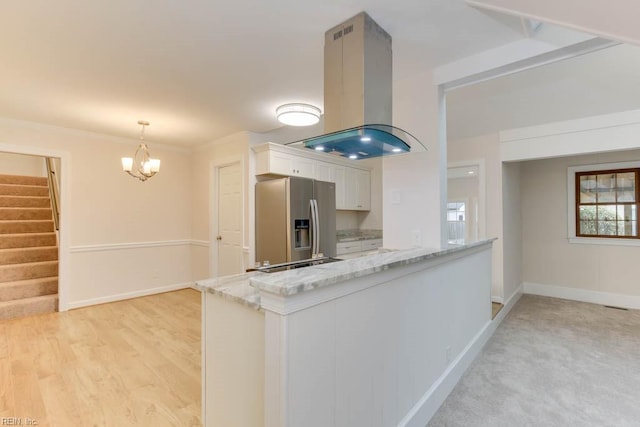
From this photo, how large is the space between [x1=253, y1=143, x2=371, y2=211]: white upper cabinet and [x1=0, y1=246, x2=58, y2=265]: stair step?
11.6 feet

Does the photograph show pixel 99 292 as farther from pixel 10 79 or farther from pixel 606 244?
pixel 606 244

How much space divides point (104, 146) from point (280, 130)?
259cm

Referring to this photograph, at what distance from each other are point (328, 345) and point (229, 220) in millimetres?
3774

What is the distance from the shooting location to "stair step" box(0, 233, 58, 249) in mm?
4559

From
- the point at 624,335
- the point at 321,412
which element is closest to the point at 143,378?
the point at 321,412

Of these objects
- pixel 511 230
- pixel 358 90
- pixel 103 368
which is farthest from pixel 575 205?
pixel 103 368

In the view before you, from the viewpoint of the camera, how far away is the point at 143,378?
240cm

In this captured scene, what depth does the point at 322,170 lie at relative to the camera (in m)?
4.93

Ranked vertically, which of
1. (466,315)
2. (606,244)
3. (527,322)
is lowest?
(527,322)

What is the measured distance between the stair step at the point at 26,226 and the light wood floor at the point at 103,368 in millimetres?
1954

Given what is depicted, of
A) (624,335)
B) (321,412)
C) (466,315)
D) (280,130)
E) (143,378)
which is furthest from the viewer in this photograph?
(280,130)

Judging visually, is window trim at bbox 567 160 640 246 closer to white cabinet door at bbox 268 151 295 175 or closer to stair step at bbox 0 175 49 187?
white cabinet door at bbox 268 151 295 175

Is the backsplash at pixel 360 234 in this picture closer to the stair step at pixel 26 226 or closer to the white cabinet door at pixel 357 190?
the white cabinet door at pixel 357 190

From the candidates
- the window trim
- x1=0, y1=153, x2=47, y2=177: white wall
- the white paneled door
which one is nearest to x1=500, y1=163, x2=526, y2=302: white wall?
the window trim
